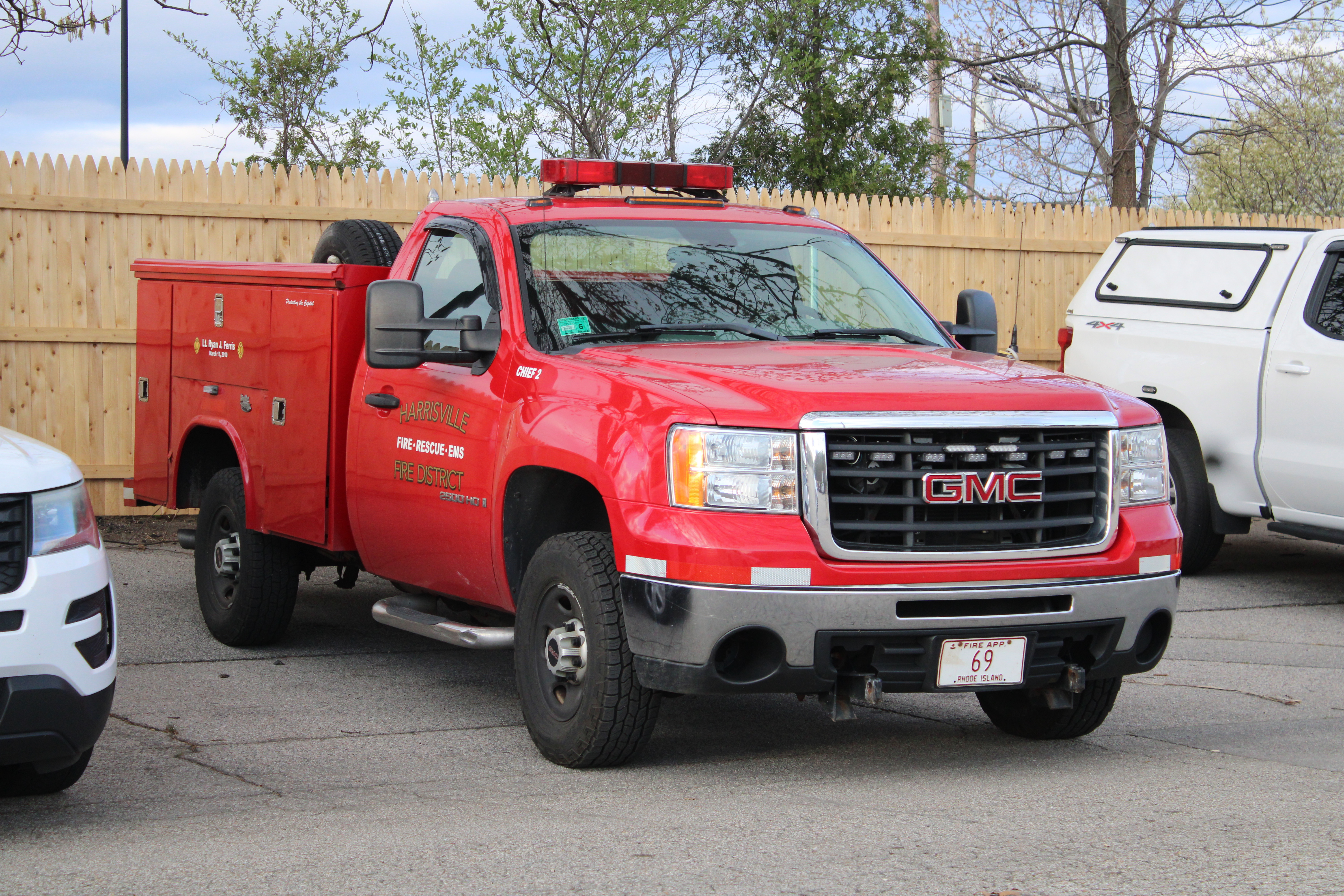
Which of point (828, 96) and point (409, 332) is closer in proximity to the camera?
point (409, 332)

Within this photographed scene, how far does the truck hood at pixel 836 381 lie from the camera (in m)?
4.85

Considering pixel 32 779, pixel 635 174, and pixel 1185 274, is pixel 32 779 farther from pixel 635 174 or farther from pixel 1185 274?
pixel 1185 274

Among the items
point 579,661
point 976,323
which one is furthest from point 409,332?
point 976,323

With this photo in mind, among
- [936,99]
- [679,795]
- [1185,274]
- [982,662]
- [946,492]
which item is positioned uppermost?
[936,99]

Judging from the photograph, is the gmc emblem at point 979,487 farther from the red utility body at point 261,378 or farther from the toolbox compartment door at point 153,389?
the toolbox compartment door at point 153,389

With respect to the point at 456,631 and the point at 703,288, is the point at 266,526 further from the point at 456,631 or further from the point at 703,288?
the point at 703,288

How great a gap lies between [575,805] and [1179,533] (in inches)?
91.1

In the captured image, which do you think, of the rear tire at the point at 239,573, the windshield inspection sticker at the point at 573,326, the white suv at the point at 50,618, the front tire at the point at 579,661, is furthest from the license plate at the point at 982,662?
the rear tire at the point at 239,573

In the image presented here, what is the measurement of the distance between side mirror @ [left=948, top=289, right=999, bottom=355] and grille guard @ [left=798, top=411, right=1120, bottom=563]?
66.5 inches

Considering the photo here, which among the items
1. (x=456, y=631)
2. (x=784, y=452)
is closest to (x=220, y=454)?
(x=456, y=631)

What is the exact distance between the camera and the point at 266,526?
7.38 meters

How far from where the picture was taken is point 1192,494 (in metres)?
9.94

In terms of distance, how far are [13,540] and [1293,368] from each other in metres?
7.48

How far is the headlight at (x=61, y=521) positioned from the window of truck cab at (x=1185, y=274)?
24.7 ft
